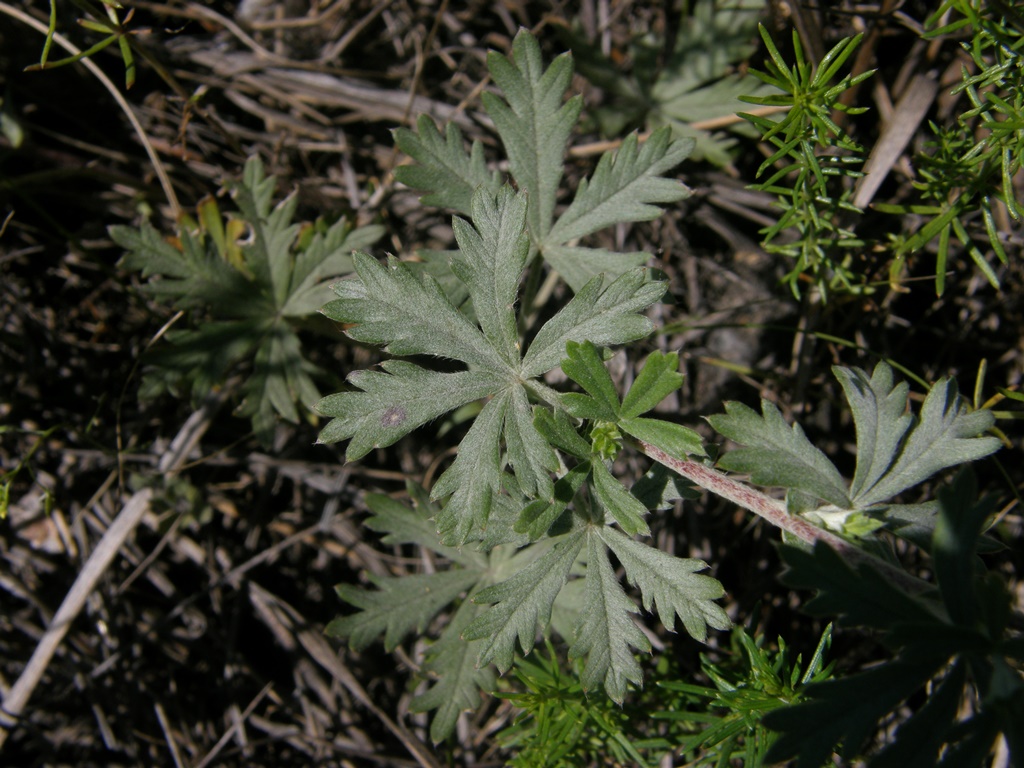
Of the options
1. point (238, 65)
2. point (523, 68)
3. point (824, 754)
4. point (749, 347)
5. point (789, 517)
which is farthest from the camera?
point (238, 65)

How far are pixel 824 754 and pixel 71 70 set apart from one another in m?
4.33

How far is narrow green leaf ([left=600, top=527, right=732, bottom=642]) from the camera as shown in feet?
7.08

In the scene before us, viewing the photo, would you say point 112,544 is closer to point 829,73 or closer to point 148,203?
point 148,203

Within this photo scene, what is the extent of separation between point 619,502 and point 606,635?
0.54 meters

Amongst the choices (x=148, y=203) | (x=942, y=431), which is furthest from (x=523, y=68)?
(x=148, y=203)

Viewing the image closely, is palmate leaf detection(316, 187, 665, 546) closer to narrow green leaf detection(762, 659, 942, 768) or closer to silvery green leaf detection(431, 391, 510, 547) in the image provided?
silvery green leaf detection(431, 391, 510, 547)

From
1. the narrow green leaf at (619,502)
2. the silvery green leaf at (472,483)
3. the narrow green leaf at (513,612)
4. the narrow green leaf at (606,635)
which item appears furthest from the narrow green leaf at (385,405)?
the narrow green leaf at (606,635)

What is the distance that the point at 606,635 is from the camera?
230 cm

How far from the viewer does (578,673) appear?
2.77 metres

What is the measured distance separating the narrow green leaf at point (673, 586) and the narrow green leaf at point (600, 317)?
641 mm

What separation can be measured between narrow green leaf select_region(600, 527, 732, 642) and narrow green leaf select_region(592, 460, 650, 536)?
10.8 inches

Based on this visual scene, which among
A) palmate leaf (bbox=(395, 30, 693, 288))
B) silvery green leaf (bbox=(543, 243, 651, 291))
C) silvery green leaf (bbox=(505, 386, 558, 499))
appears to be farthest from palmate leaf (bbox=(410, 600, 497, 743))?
palmate leaf (bbox=(395, 30, 693, 288))

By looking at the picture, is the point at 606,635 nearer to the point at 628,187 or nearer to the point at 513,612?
the point at 513,612

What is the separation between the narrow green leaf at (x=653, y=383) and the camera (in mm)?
1938
